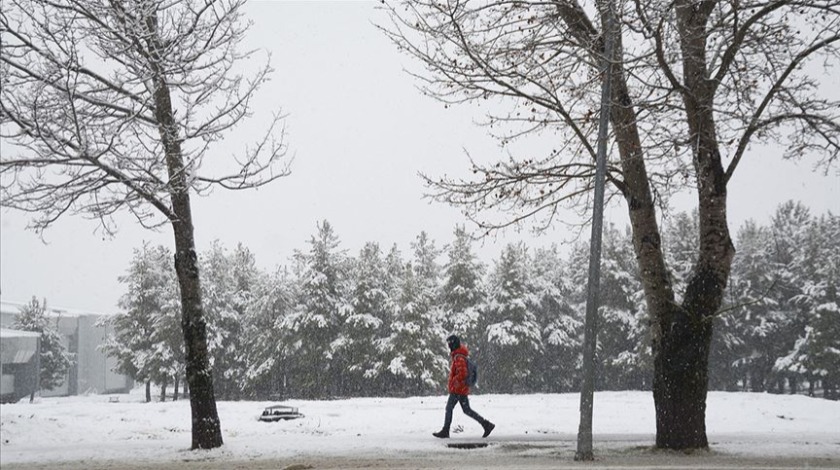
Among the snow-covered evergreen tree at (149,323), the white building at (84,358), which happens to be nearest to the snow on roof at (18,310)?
the white building at (84,358)

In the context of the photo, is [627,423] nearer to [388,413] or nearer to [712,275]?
[388,413]

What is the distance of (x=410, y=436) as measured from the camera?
13766mm

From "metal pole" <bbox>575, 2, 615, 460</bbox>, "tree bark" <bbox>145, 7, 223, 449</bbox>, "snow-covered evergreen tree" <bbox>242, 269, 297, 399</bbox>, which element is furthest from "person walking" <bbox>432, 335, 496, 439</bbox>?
"snow-covered evergreen tree" <bbox>242, 269, 297, 399</bbox>

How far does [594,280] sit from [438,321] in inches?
1571

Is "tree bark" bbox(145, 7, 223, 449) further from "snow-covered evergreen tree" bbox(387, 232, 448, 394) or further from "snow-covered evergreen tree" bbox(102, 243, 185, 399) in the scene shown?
"snow-covered evergreen tree" bbox(102, 243, 185, 399)

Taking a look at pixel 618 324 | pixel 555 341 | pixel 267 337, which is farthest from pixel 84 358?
pixel 618 324

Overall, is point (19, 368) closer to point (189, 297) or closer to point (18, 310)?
point (18, 310)

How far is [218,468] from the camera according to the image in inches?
364

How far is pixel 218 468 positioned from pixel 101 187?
453cm

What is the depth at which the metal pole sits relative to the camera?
375 inches

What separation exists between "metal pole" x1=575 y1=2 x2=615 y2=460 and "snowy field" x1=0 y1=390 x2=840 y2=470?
470 mm

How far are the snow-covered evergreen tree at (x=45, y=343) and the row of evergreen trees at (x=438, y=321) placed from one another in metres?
22.9

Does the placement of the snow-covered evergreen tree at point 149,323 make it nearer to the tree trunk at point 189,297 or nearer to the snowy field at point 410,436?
the snowy field at point 410,436

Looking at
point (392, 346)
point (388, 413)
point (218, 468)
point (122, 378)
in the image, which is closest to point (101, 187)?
point (218, 468)
